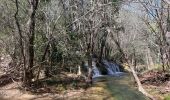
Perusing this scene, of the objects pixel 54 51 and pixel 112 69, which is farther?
pixel 112 69

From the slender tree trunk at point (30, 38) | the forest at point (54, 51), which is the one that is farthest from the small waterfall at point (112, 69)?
the slender tree trunk at point (30, 38)

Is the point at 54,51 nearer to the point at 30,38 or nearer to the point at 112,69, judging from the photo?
the point at 30,38

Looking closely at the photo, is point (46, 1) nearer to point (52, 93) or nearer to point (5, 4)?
point (5, 4)

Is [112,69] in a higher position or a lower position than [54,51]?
lower

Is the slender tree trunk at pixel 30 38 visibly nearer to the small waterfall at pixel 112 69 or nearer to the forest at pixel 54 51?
the forest at pixel 54 51

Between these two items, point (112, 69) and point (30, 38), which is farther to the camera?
point (112, 69)

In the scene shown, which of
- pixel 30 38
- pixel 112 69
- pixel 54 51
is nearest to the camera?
pixel 30 38

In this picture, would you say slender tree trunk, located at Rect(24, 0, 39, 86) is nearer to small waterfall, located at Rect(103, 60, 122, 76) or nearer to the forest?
the forest

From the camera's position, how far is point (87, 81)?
2375 cm

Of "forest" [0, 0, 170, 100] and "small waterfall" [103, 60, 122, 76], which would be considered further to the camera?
"small waterfall" [103, 60, 122, 76]

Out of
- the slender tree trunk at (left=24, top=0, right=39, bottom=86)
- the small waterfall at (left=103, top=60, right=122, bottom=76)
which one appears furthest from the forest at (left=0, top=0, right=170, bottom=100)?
the small waterfall at (left=103, top=60, right=122, bottom=76)

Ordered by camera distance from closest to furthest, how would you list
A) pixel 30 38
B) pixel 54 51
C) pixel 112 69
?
1. pixel 30 38
2. pixel 54 51
3. pixel 112 69

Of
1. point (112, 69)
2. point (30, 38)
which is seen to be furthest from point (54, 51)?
point (112, 69)

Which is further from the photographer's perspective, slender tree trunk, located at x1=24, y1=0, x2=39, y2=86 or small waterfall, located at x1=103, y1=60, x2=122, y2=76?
small waterfall, located at x1=103, y1=60, x2=122, y2=76
